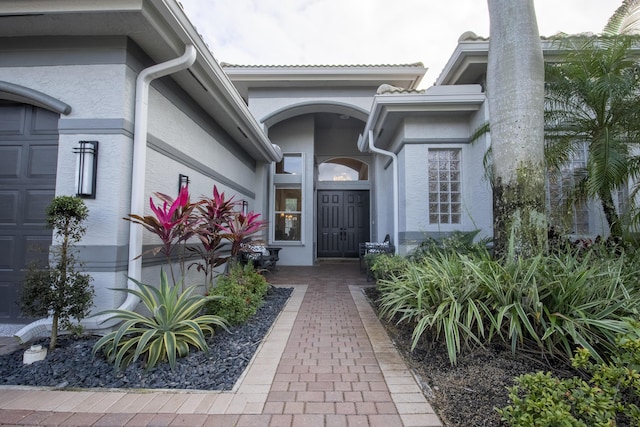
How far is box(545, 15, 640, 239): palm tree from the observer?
3973mm

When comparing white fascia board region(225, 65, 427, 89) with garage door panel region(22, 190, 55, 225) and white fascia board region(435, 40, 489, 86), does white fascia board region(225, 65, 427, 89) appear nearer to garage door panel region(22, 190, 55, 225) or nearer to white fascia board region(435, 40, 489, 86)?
white fascia board region(435, 40, 489, 86)

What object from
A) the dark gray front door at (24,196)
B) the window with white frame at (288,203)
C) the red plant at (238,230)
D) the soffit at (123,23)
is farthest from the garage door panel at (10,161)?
the window with white frame at (288,203)

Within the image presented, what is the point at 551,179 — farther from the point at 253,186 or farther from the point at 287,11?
the point at 253,186

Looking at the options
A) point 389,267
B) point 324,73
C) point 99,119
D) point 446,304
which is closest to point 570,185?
point 389,267

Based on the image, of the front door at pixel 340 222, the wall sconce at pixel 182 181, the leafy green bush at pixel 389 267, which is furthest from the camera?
the front door at pixel 340 222

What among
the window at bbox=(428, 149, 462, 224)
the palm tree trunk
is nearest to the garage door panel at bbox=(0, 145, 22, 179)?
the window at bbox=(428, 149, 462, 224)

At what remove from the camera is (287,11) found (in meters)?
6.95

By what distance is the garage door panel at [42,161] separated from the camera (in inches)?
134

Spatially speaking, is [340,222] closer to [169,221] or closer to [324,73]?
[324,73]

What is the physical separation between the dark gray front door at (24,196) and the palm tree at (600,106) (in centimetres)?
657

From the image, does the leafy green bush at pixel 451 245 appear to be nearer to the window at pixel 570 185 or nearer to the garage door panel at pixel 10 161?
the window at pixel 570 185

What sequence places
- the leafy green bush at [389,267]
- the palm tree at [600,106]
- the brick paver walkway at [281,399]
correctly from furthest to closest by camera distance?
the leafy green bush at [389,267] < the palm tree at [600,106] < the brick paver walkway at [281,399]

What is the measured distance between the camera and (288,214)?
9961 mm

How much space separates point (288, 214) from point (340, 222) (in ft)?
7.02
